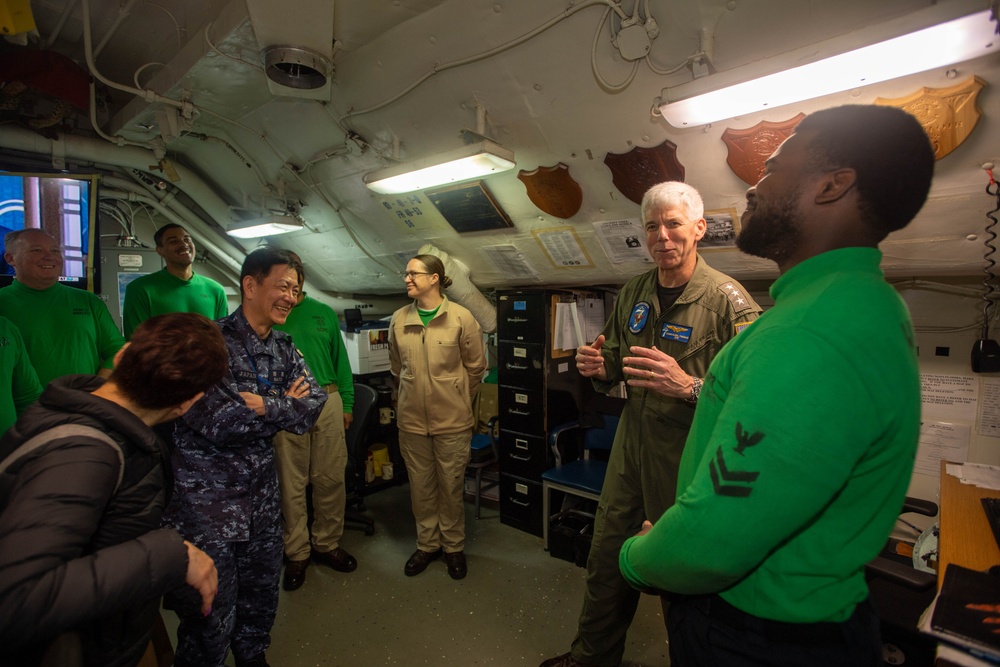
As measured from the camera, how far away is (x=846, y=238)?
781 mm

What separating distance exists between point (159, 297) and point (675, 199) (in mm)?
2787

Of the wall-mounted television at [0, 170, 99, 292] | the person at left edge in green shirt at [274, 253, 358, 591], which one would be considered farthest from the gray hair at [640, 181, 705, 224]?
the wall-mounted television at [0, 170, 99, 292]

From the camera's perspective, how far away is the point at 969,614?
109 centimetres

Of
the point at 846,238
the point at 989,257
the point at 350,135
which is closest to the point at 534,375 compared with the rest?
the point at 350,135

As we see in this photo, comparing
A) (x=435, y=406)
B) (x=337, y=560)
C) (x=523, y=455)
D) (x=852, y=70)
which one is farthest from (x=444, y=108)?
(x=337, y=560)

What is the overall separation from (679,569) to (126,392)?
1234mm

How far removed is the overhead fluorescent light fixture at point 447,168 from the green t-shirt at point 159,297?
1.29 m

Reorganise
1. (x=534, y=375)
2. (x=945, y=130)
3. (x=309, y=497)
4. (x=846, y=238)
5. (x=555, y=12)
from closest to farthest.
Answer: (x=846, y=238) → (x=945, y=130) → (x=555, y=12) → (x=534, y=375) → (x=309, y=497)

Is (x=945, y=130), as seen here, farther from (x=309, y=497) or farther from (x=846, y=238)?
(x=309, y=497)

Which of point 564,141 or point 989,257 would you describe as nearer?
point 989,257

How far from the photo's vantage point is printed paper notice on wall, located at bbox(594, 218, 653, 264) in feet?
8.49

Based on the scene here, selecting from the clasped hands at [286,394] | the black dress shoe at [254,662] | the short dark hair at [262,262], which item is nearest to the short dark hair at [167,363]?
the clasped hands at [286,394]

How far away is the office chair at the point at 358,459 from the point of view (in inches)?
126

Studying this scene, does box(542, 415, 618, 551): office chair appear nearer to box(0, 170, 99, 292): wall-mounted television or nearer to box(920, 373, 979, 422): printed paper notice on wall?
box(920, 373, 979, 422): printed paper notice on wall
